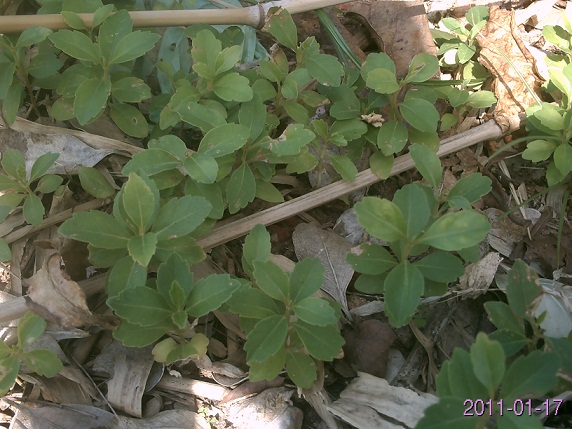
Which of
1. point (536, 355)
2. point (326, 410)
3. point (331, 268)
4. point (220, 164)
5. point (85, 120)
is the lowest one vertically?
A: point (326, 410)

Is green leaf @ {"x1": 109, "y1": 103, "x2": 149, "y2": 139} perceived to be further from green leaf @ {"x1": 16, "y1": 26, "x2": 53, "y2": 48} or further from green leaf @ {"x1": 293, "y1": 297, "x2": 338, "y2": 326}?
green leaf @ {"x1": 293, "y1": 297, "x2": 338, "y2": 326}

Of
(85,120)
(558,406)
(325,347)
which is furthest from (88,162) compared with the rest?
(558,406)

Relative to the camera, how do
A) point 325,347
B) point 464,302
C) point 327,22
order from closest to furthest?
point 325,347 < point 464,302 < point 327,22

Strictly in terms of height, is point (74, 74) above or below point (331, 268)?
above

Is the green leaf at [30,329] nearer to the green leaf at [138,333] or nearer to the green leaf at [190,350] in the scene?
the green leaf at [138,333]

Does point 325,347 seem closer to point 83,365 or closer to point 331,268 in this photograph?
point 331,268

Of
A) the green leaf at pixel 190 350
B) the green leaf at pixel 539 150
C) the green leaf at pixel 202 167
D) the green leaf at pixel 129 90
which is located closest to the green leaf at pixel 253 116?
the green leaf at pixel 202 167
